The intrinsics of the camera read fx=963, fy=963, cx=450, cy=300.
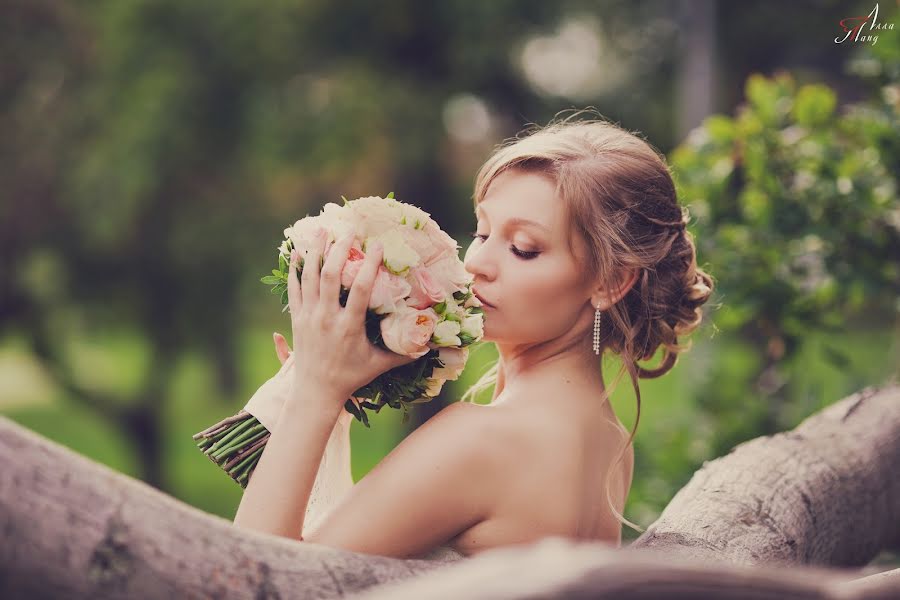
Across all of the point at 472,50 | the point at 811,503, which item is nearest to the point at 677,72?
the point at 472,50

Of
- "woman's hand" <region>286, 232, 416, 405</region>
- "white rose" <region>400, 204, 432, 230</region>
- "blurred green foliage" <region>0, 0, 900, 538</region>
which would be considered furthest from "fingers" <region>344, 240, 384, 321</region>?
"blurred green foliage" <region>0, 0, 900, 538</region>

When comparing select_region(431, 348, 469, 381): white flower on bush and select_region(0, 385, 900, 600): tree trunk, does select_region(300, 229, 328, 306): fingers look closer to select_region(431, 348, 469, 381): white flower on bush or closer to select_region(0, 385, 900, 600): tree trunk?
select_region(431, 348, 469, 381): white flower on bush

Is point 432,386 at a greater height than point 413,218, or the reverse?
point 413,218

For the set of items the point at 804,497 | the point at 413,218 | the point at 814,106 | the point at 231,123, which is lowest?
the point at 804,497

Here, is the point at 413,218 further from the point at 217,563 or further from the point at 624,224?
the point at 217,563

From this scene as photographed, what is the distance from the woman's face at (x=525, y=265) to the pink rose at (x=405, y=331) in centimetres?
39

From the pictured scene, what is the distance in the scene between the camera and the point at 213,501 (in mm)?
15750

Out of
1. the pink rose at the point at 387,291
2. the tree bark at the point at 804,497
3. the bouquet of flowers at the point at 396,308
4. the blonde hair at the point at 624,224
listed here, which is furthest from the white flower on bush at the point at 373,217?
Result: the tree bark at the point at 804,497

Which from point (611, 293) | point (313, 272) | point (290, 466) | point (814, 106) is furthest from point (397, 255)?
point (814, 106)

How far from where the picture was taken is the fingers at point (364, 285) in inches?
85.3

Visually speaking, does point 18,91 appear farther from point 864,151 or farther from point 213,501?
point 864,151

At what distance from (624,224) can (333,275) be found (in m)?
0.87

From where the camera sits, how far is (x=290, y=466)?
86.4 inches

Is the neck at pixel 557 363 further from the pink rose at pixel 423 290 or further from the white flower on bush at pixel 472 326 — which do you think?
the pink rose at pixel 423 290
